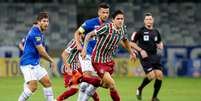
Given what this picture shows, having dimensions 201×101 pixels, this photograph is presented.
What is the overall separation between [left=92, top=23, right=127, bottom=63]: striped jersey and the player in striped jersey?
1.01 meters

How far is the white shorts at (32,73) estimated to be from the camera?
13070mm

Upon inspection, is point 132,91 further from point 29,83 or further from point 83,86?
point 29,83

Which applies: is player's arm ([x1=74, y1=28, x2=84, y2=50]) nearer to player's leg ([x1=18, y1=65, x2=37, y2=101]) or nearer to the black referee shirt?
player's leg ([x1=18, y1=65, x2=37, y2=101])

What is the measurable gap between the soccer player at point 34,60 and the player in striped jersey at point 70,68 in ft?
2.77

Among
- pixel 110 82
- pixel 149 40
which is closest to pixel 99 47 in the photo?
pixel 110 82

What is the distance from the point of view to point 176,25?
1373 inches

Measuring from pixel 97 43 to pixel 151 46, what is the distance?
169 inches

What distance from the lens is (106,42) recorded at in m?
13.0

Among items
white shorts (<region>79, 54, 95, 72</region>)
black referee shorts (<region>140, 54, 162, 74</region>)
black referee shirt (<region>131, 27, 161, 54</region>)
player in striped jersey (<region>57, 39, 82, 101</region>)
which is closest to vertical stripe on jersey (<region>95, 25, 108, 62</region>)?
white shorts (<region>79, 54, 95, 72</region>)

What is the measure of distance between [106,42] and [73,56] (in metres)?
1.65

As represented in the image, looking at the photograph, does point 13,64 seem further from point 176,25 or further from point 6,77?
point 176,25

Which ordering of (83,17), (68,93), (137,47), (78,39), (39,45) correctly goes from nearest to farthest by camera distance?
(39,45) < (78,39) < (68,93) < (137,47) < (83,17)

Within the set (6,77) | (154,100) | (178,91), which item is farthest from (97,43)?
(6,77)

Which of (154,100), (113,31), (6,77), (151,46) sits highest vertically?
(113,31)
